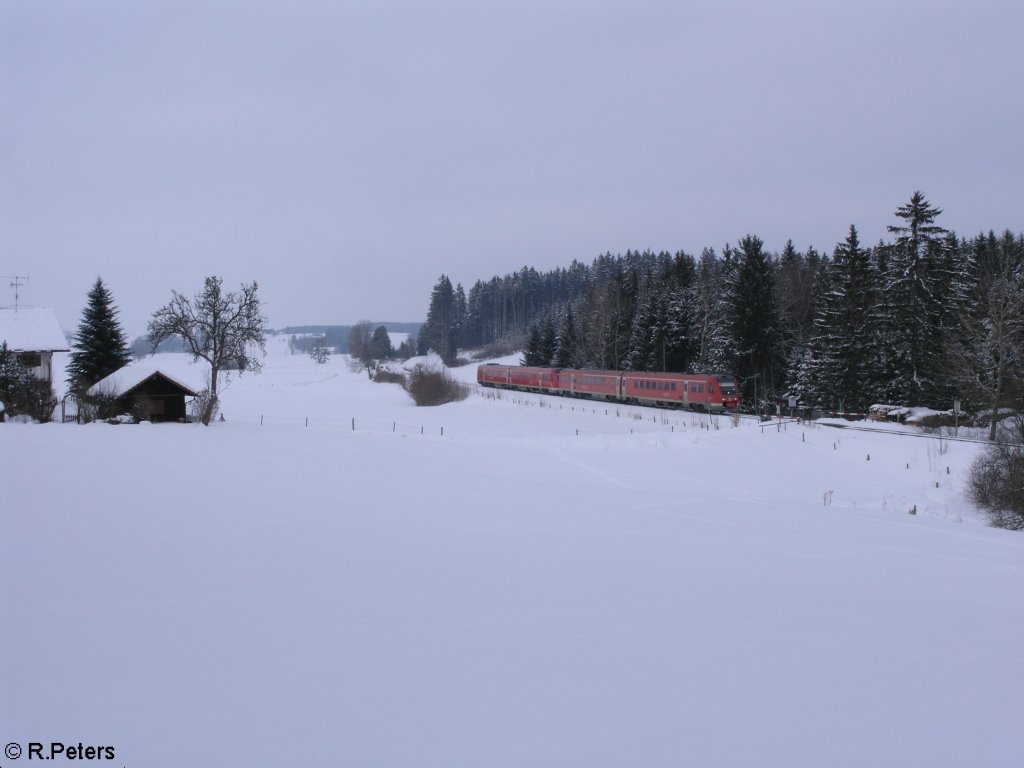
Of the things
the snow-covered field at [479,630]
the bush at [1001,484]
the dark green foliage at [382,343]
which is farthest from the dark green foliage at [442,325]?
the snow-covered field at [479,630]

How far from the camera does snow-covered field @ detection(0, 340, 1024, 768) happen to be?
3893 millimetres

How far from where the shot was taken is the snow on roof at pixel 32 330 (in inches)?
1395

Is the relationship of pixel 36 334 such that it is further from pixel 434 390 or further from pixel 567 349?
pixel 567 349

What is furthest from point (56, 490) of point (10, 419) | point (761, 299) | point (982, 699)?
point (761, 299)

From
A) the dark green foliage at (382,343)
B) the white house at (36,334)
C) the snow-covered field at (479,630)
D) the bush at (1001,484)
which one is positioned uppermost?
the dark green foliage at (382,343)

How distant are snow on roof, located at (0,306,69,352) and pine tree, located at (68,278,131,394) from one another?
1.06 m

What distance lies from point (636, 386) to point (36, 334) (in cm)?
3886

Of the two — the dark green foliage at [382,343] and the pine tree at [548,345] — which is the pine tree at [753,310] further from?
the dark green foliage at [382,343]

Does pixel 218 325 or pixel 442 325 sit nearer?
pixel 218 325

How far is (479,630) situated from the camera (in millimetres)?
5379

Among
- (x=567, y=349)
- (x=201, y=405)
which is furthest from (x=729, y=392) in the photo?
(x=567, y=349)

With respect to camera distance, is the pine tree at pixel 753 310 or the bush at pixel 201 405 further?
the pine tree at pixel 753 310

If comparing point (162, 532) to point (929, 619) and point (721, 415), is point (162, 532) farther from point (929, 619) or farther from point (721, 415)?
point (721, 415)

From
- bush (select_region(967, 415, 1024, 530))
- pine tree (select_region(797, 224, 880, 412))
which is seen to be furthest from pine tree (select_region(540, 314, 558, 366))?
bush (select_region(967, 415, 1024, 530))
